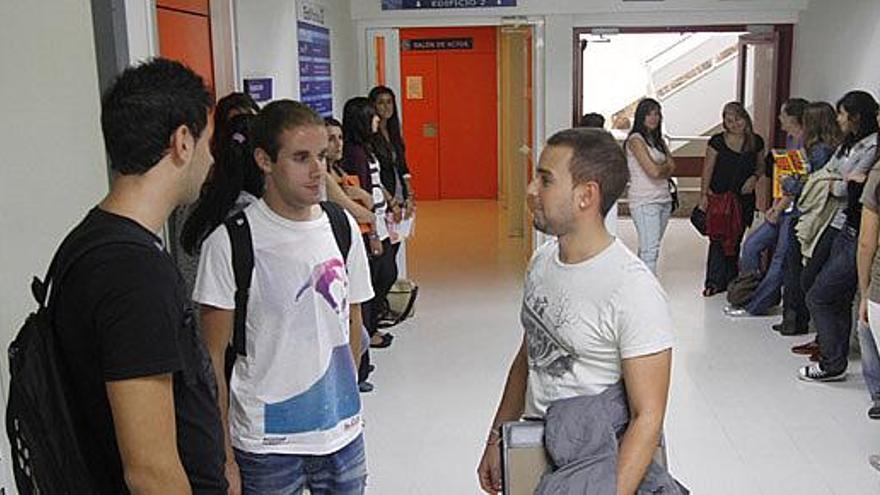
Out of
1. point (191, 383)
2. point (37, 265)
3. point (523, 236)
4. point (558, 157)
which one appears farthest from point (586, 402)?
point (523, 236)

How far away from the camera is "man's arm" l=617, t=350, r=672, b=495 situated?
184cm

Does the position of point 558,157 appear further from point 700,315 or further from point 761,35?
point 761,35

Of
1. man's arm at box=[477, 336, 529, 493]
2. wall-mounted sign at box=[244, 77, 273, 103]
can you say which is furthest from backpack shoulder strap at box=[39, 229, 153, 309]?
wall-mounted sign at box=[244, 77, 273, 103]

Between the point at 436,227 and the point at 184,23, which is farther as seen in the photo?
the point at 436,227

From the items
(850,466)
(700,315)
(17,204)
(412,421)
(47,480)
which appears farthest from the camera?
(700,315)

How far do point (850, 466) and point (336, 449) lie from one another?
2.74 metres

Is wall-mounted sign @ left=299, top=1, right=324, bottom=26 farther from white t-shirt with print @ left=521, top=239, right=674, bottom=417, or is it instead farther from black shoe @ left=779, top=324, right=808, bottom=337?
white t-shirt with print @ left=521, top=239, right=674, bottom=417

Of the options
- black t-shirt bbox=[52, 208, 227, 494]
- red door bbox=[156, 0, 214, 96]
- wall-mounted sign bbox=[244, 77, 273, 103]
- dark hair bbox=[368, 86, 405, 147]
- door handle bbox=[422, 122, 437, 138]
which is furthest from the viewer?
door handle bbox=[422, 122, 437, 138]

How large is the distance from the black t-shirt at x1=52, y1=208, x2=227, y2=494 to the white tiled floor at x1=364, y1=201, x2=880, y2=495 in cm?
234

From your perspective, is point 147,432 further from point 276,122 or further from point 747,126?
point 747,126

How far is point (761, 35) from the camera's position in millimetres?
7906

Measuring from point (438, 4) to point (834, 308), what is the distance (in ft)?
13.2

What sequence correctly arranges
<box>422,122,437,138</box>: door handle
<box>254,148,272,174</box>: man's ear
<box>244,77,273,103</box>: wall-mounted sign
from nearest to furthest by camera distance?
<box>254,148,272,174</box>: man's ear
<box>244,77,273,103</box>: wall-mounted sign
<box>422,122,437,138</box>: door handle

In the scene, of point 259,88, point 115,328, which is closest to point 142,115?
point 115,328
